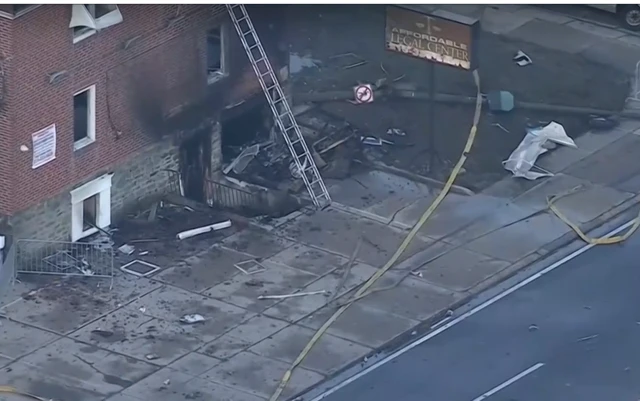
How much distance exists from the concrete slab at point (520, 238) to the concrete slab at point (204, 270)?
→ 4.30 m

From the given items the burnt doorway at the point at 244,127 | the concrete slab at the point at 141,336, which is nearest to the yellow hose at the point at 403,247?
the concrete slab at the point at 141,336

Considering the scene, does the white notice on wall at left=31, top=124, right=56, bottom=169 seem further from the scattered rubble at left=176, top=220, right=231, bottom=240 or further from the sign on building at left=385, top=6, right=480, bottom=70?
the sign on building at left=385, top=6, right=480, bottom=70

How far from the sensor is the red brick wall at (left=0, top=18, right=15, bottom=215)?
3475cm

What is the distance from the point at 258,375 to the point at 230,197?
682 centimetres

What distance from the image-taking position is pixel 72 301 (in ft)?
116

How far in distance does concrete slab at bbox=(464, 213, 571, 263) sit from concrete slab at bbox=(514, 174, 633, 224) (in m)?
0.46

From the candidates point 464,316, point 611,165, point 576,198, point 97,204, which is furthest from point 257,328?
point 611,165

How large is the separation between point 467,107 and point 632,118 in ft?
11.1

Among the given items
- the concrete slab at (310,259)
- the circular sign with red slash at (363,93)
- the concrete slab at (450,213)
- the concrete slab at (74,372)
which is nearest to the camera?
the concrete slab at (74,372)

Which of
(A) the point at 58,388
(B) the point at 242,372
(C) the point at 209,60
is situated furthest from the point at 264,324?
(C) the point at 209,60

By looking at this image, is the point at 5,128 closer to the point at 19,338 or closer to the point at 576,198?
the point at 19,338

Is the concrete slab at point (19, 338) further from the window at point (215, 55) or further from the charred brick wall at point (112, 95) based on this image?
the window at point (215, 55)

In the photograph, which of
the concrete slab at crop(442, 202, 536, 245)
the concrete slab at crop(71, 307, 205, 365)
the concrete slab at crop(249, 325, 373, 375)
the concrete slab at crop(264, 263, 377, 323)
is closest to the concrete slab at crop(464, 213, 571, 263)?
the concrete slab at crop(442, 202, 536, 245)

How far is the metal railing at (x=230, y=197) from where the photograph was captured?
1534 inches
